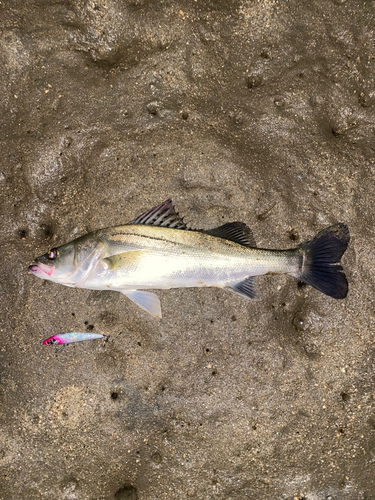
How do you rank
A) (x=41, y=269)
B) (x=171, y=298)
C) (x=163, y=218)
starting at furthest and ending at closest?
(x=171, y=298), (x=163, y=218), (x=41, y=269)

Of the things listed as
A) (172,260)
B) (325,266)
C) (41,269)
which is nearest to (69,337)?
(41,269)

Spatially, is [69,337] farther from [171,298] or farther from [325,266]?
[325,266]

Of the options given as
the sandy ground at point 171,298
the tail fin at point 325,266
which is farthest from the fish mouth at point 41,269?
the tail fin at point 325,266

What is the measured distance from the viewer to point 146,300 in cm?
351

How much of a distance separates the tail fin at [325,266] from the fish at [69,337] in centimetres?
251

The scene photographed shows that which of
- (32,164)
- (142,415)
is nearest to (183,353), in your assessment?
(142,415)

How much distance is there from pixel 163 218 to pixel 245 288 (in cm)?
120

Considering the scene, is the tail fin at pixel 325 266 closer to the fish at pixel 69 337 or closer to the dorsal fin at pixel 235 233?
the dorsal fin at pixel 235 233

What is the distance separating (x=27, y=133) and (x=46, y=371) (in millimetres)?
2951

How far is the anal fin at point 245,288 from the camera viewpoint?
11.3 feet

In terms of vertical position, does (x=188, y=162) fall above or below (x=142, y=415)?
above

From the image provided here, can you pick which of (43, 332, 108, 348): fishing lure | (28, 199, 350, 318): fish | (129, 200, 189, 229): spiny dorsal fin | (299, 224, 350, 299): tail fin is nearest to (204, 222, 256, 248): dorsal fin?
(28, 199, 350, 318): fish

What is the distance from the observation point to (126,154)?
3.82m

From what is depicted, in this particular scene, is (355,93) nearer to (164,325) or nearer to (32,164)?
(164,325)
